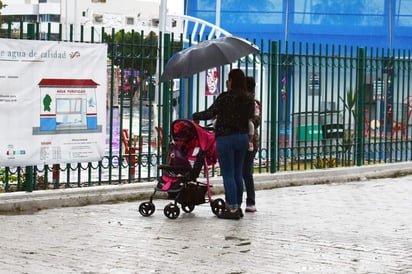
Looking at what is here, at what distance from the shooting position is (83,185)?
12.9 metres

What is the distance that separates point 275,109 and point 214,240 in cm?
598

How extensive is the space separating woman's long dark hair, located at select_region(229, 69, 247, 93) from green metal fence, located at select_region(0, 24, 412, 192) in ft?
7.49

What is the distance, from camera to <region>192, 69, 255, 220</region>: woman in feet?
36.4

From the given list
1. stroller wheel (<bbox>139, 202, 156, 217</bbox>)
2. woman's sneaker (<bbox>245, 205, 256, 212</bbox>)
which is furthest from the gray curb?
woman's sneaker (<bbox>245, 205, 256, 212</bbox>)

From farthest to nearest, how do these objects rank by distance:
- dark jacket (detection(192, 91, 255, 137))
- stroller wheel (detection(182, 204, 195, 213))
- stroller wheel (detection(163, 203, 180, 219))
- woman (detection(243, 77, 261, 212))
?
woman (detection(243, 77, 261, 212)), stroller wheel (detection(182, 204, 195, 213)), stroller wheel (detection(163, 203, 180, 219)), dark jacket (detection(192, 91, 255, 137))

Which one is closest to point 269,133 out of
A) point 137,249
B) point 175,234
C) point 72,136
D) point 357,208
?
point 357,208

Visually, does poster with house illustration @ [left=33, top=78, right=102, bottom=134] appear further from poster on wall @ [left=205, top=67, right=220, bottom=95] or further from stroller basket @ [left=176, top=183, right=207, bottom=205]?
poster on wall @ [left=205, top=67, right=220, bottom=95]

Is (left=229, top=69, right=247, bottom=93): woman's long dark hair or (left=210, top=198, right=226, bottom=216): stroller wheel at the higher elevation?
(left=229, top=69, right=247, bottom=93): woman's long dark hair

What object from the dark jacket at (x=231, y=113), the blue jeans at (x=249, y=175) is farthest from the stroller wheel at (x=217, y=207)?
the dark jacket at (x=231, y=113)

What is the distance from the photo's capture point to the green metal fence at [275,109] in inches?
512

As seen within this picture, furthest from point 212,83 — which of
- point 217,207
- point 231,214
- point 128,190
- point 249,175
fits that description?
point 231,214

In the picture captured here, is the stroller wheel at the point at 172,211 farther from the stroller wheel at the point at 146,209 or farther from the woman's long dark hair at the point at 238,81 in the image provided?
the woman's long dark hair at the point at 238,81

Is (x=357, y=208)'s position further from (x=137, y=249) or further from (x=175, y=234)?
(x=137, y=249)

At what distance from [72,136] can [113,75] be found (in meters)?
1.12
